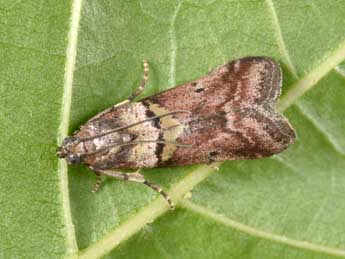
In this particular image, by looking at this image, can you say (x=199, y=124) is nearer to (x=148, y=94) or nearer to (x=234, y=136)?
(x=234, y=136)

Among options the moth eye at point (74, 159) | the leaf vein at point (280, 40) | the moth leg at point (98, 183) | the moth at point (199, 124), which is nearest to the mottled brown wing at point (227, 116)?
the moth at point (199, 124)

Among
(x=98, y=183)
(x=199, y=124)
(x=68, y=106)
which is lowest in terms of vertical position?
(x=98, y=183)

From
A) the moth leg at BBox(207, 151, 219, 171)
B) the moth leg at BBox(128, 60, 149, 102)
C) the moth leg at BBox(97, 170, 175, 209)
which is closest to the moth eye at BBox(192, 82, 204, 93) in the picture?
the moth leg at BBox(128, 60, 149, 102)

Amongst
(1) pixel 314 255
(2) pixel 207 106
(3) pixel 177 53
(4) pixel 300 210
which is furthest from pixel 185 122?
(1) pixel 314 255

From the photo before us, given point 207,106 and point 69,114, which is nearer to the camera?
point 69,114

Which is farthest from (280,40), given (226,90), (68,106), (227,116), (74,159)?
(74,159)

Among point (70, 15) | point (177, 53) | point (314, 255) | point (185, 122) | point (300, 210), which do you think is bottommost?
point (314, 255)

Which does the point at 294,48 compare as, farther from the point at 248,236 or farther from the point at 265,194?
the point at 248,236
